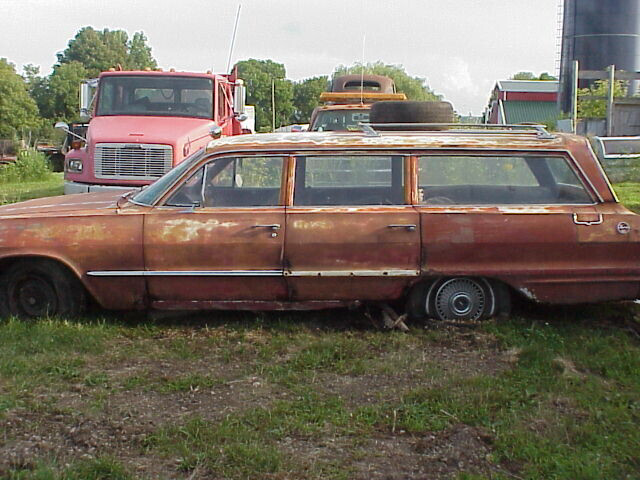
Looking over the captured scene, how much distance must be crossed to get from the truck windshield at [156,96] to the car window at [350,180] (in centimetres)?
602

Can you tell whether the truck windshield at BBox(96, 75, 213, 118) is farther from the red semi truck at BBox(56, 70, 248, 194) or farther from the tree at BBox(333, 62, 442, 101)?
the tree at BBox(333, 62, 442, 101)

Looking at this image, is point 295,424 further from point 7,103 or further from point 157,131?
point 7,103

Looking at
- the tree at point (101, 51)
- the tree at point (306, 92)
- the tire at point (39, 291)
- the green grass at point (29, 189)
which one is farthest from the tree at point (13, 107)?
the tire at point (39, 291)

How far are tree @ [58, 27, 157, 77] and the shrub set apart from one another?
65.5m

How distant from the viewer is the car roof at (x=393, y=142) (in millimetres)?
5992

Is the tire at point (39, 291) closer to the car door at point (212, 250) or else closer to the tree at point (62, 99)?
the car door at point (212, 250)

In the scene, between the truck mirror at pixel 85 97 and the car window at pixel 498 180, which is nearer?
the car window at pixel 498 180

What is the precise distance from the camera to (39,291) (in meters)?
5.93

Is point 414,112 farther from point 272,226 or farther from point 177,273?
point 177,273

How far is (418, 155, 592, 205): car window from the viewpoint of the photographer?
5.97 meters

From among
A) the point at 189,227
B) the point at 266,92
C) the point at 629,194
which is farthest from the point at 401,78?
the point at 189,227

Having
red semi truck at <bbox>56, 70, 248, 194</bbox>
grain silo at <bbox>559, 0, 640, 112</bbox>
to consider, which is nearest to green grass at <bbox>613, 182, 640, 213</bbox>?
red semi truck at <bbox>56, 70, 248, 194</bbox>

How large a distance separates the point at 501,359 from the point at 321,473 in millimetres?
1968

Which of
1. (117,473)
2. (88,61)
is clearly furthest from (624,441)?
(88,61)
